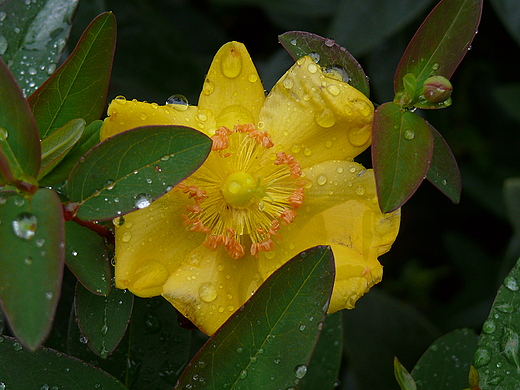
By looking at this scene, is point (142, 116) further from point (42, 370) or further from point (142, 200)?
point (42, 370)

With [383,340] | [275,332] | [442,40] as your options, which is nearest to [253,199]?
[275,332]

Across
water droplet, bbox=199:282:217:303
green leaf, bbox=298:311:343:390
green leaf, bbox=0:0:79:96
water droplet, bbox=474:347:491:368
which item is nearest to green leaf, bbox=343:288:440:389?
green leaf, bbox=298:311:343:390

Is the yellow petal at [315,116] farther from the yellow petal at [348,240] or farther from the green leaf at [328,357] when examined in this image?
the green leaf at [328,357]

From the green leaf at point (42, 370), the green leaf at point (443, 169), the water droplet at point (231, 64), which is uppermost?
the water droplet at point (231, 64)

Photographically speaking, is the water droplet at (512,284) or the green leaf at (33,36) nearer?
the water droplet at (512,284)

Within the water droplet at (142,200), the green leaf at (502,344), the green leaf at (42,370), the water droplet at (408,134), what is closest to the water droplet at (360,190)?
the water droplet at (408,134)

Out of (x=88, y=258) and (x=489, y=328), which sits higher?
(x=88, y=258)
